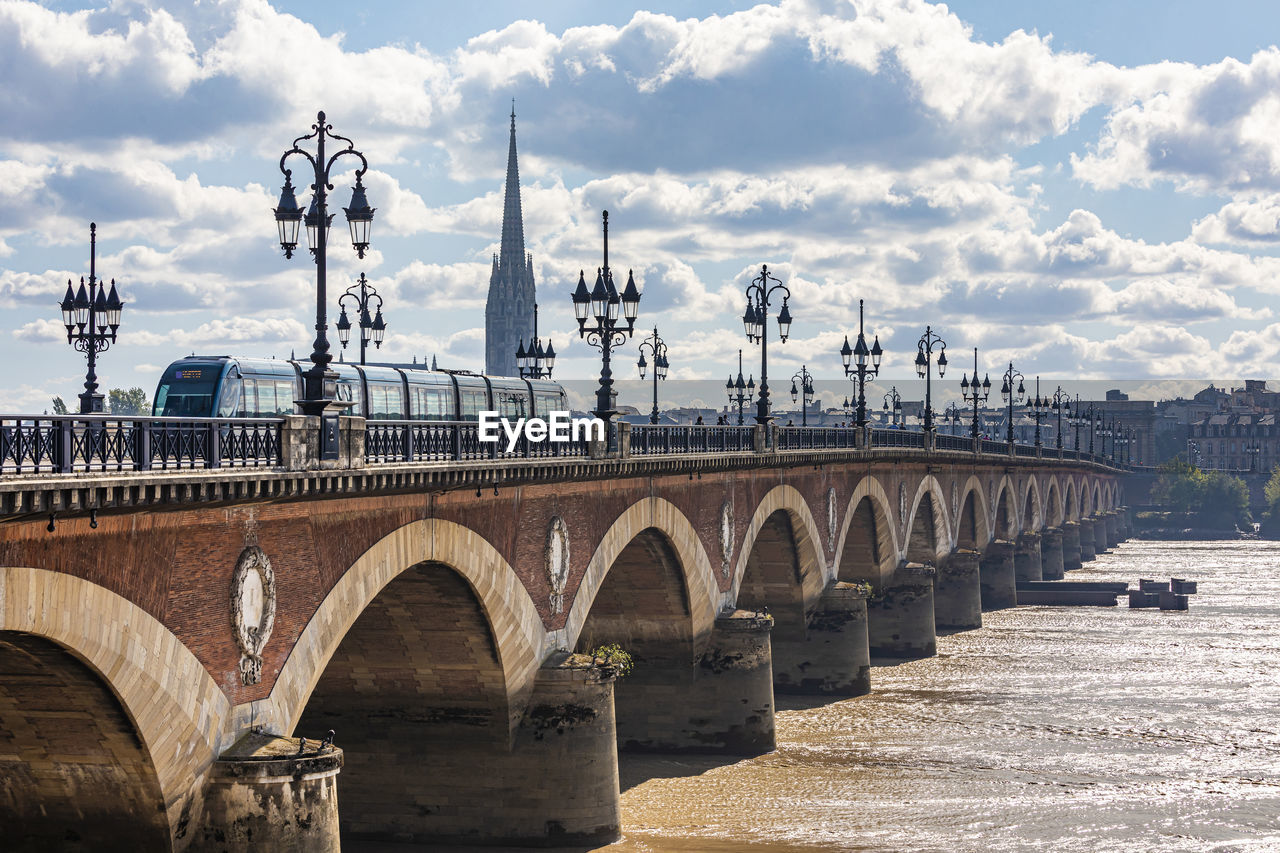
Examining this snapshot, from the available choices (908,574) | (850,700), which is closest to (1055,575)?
(908,574)

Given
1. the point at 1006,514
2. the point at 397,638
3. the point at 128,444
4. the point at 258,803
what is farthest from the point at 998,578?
the point at 128,444

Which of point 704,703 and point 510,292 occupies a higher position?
point 510,292

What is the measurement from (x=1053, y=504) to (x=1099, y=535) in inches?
820

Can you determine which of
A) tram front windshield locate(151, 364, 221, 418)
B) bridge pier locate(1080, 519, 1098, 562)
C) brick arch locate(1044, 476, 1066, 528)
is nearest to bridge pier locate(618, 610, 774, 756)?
tram front windshield locate(151, 364, 221, 418)

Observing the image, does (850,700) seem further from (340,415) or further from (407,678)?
(340,415)

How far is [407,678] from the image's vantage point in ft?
95.0

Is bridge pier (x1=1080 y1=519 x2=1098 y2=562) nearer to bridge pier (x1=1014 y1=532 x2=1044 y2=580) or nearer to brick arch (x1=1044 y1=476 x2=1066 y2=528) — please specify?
brick arch (x1=1044 y1=476 x2=1066 y2=528)

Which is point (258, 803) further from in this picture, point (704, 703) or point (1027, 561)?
point (1027, 561)

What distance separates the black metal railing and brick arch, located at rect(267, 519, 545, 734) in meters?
2.89

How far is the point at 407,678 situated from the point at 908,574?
34442mm

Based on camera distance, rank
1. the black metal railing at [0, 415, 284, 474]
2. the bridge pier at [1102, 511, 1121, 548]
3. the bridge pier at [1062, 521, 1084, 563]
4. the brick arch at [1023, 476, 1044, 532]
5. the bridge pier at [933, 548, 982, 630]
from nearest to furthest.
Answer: the black metal railing at [0, 415, 284, 474]
the bridge pier at [933, 548, 982, 630]
the brick arch at [1023, 476, 1044, 532]
the bridge pier at [1062, 521, 1084, 563]
the bridge pier at [1102, 511, 1121, 548]

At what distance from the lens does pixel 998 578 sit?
269 feet

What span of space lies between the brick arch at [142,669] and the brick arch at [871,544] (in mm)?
42204

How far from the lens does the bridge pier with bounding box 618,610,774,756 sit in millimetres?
39312
